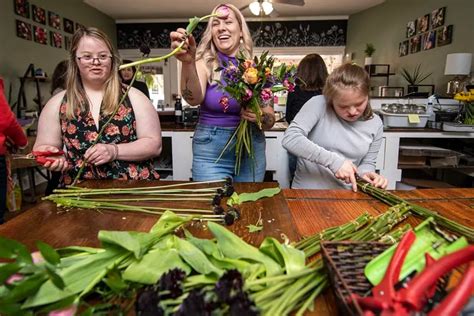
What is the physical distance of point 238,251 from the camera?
64 cm

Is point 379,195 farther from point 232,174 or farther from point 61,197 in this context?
point 61,197

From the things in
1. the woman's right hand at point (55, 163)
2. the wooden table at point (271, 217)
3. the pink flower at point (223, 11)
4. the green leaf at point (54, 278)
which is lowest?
the wooden table at point (271, 217)

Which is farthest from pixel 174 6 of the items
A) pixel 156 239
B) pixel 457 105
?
pixel 156 239

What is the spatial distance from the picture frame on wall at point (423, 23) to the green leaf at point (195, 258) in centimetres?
555

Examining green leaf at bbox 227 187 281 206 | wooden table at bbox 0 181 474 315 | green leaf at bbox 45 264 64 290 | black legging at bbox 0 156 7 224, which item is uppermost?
green leaf at bbox 45 264 64 290

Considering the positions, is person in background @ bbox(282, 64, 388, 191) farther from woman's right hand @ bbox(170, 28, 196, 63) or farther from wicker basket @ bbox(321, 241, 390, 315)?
wicker basket @ bbox(321, 241, 390, 315)

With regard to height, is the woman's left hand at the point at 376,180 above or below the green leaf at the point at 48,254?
below

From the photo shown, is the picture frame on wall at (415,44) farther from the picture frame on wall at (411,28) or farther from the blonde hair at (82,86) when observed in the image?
the blonde hair at (82,86)

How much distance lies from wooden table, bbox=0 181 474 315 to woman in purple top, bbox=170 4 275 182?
0.39 meters

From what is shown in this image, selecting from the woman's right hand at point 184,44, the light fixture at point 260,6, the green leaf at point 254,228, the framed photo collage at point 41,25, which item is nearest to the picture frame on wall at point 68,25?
the framed photo collage at point 41,25

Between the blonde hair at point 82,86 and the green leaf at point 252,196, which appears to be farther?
the blonde hair at point 82,86

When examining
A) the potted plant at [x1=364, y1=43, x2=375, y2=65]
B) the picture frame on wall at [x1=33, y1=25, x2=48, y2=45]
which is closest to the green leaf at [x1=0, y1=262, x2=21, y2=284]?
the picture frame on wall at [x1=33, y1=25, x2=48, y2=45]

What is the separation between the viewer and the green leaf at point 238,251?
0.61 m

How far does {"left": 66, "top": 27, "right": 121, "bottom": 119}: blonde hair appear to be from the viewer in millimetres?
1434
